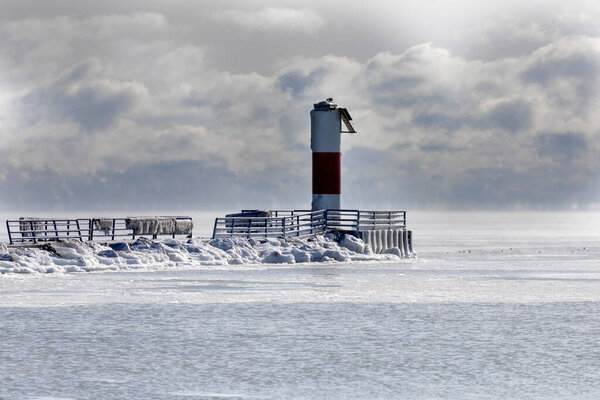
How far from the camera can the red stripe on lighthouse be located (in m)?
44.2

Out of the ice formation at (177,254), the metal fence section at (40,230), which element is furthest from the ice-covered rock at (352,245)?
the metal fence section at (40,230)

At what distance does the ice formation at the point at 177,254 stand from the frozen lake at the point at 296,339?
391 centimetres

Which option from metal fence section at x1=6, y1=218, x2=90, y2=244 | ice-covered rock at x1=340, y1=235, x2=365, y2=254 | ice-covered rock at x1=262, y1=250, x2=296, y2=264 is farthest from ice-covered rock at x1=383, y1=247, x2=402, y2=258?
metal fence section at x1=6, y1=218, x2=90, y2=244

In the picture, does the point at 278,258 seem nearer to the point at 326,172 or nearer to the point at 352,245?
the point at 352,245

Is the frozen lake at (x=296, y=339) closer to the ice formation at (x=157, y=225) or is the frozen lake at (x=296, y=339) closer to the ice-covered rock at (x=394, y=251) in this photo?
the ice formation at (x=157, y=225)

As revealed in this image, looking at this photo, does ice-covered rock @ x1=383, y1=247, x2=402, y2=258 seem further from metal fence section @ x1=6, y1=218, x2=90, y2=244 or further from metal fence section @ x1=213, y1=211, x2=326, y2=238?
metal fence section @ x1=6, y1=218, x2=90, y2=244

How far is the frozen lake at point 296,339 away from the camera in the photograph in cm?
1132

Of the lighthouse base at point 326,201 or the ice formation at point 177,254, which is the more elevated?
the lighthouse base at point 326,201

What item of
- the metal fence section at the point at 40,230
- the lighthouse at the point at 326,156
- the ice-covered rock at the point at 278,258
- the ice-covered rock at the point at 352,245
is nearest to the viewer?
the metal fence section at the point at 40,230

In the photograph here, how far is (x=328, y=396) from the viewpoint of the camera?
1073 cm

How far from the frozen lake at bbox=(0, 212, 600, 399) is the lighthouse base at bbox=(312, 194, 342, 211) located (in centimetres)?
1778

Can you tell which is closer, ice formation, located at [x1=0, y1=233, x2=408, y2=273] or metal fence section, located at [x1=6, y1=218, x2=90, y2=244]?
ice formation, located at [x1=0, y1=233, x2=408, y2=273]

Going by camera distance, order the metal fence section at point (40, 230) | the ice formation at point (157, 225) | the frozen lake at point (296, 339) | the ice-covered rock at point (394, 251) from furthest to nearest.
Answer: the ice-covered rock at point (394, 251)
the ice formation at point (157, 225)
the metal fence section at point (40, 230)
the frozen lake at point (296, 339)

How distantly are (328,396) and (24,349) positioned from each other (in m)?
5.46
